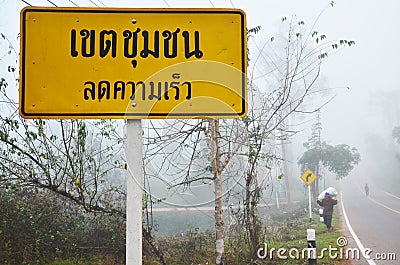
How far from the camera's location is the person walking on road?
600cm

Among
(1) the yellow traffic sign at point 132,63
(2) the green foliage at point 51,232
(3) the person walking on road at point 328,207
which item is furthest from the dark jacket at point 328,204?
(1) the yellow traffic sign at point 132,63

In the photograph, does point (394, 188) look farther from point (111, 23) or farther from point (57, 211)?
point (111, 23)

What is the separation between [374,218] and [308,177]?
1.35 meters

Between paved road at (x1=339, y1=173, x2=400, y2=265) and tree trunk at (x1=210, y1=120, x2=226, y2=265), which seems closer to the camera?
tree trunk at (x1=210, y1=120, x2=226, y2=265)

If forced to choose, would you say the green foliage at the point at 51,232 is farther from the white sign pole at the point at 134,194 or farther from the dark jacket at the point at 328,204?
the white sign pole at the point at 134,194

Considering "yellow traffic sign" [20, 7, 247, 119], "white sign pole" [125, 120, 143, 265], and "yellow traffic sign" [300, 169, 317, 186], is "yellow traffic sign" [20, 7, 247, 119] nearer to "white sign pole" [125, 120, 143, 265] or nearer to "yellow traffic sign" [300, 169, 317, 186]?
"white sign pole" [125, 120, 143, 265]

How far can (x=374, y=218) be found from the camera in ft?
19.3

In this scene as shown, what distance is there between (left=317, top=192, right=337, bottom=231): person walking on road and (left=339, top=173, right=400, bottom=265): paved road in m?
0.22

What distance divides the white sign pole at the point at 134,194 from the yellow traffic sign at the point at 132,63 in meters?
0.07

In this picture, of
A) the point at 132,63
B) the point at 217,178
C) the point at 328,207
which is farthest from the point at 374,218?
the point at 132,63

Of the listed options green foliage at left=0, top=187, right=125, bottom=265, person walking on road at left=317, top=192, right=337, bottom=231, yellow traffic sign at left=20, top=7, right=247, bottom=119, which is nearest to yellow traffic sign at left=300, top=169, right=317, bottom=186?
person walking on road at left=317, top=192, right=337, bottom=231

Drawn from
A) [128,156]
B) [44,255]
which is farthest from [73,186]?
[128,156]

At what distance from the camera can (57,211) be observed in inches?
195

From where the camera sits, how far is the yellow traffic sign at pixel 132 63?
118 centimetres
